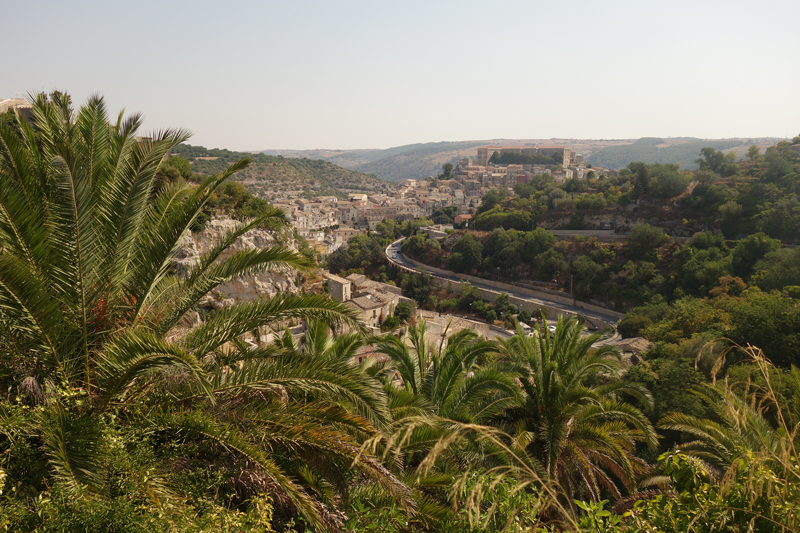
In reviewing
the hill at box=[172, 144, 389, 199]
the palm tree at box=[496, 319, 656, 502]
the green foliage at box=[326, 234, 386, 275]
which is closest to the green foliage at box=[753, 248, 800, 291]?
the palm tree at box=[496, 319, 656, 502]

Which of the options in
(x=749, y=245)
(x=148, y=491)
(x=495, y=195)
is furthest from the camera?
(x=495, y=195)

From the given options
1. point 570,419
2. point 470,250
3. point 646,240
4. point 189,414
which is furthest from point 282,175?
point 189,414

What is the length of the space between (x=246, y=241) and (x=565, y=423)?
64.8ft

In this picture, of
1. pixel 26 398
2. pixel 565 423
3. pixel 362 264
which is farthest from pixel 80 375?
pixel 362 264

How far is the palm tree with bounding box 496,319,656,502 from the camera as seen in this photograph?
5.95 meters

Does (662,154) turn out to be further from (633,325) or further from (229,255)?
(229,255)

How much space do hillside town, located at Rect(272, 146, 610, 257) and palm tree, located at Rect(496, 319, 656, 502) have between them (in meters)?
44.2

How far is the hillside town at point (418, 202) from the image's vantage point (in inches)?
2376

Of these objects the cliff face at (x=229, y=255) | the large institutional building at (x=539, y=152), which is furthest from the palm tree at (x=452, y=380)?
the large institutional building at (x=539, y=152)

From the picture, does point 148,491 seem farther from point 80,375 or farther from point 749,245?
point 749,245

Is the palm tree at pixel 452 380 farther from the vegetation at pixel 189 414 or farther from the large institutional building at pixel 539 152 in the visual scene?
the large institutional building at pixel 539 152

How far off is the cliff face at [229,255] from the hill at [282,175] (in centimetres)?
5346

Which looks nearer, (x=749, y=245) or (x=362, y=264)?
(x=749, y=245)

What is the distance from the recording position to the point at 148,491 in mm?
3029
